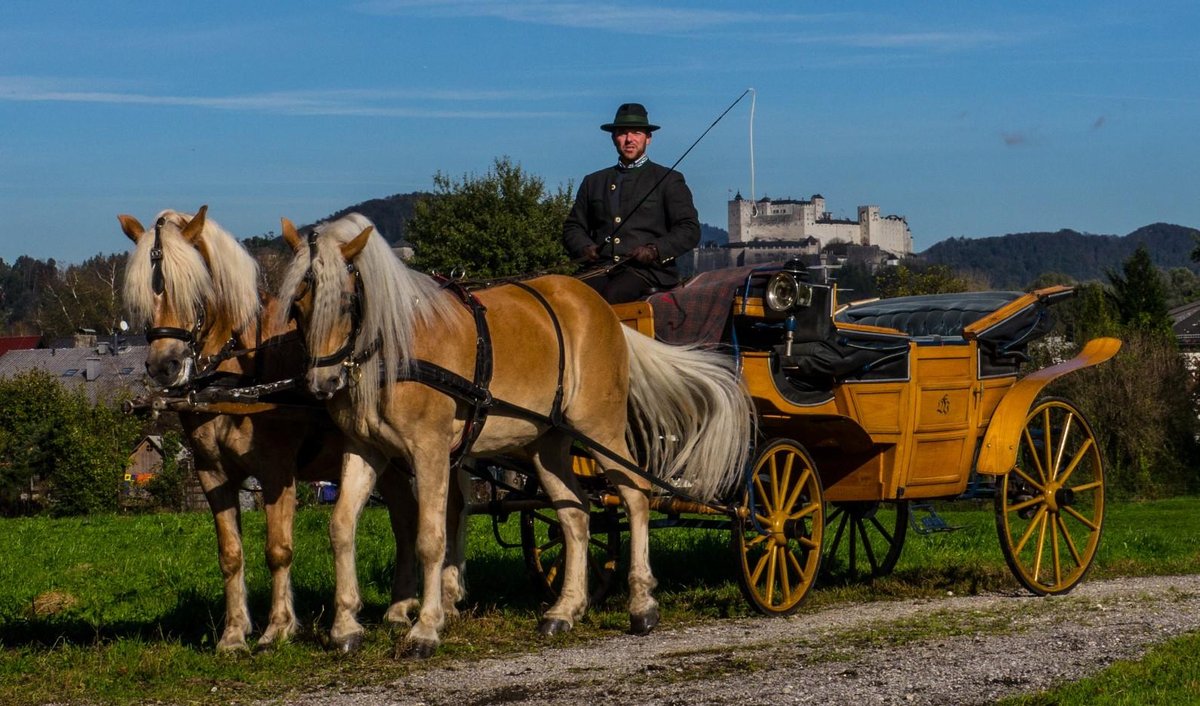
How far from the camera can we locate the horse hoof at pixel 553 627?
27.7 ft

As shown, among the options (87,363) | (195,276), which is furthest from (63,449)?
(195,276)

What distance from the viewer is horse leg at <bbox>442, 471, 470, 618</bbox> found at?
9.13m

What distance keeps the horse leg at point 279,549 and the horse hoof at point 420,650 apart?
32.9 inches

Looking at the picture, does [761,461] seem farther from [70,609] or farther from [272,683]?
[70,609]

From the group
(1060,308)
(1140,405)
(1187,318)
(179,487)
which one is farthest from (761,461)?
(1187,318)

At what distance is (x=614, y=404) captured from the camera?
8.79 m

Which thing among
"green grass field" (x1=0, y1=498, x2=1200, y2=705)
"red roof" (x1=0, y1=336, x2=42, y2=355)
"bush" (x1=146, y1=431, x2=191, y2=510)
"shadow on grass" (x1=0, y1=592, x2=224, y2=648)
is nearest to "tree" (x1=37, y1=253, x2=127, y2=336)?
"red roof" (x1=0, y1=336, x2=42, y2=355)

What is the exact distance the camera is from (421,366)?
25.0 feet

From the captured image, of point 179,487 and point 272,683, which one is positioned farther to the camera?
point 179,487

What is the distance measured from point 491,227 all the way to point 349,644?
4896 centimetres

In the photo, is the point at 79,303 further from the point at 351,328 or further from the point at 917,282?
the point at 351,328

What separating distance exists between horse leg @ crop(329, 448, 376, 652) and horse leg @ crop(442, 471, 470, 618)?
4.05ft

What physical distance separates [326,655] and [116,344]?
7496 centimetres

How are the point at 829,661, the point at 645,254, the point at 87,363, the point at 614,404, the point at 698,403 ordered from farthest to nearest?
the point at 87,363, the point at 645,254, the point at 698,403, the point at 614,404, the point at 829,661
